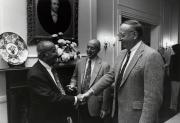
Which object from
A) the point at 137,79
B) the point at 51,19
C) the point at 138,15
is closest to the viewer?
the point at 137,79

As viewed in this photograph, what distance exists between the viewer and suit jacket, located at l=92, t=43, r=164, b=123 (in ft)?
6.68

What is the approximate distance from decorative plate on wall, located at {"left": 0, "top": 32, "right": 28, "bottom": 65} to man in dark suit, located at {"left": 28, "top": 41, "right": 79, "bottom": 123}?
1.01 metres

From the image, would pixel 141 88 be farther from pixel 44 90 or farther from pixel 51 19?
pixel 51 19

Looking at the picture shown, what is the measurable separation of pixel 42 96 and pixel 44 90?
6cm

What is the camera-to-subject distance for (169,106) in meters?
6.64

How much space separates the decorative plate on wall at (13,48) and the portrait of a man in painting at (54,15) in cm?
58

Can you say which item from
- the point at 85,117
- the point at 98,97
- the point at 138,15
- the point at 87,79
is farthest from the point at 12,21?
the point at 138,15

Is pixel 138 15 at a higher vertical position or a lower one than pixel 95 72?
higher

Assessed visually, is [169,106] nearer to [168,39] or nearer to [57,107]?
[168,39]

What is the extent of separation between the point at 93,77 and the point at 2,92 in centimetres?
129

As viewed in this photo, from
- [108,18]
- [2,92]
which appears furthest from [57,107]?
[108,18]

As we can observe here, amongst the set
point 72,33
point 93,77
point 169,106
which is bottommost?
point 169,106

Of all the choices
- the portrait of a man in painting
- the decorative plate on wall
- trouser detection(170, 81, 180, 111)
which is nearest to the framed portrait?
the portrait of a man in painting

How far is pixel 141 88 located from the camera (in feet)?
7.08
